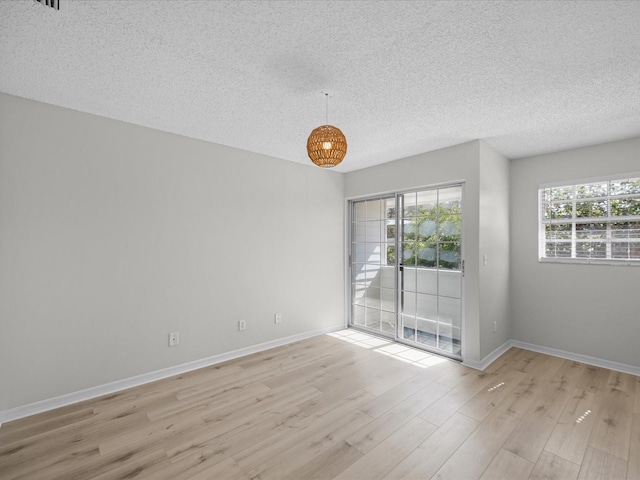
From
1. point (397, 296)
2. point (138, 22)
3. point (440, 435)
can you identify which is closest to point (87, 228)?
point (138, 22)

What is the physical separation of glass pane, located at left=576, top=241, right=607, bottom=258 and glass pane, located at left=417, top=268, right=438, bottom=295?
1698mm

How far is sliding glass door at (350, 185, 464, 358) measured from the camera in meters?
3.65

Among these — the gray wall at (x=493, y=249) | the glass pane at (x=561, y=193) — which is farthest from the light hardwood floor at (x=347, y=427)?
the glass pane at (x=561, y=193)

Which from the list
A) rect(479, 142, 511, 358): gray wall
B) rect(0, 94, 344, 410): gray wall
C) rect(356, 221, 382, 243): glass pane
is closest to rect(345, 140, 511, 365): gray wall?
rect(479, 142, 511, 358): gray wall

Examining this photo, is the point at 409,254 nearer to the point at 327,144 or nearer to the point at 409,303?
the point at 409,303

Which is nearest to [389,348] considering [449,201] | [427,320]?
[427,320]

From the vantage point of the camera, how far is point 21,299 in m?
2.40

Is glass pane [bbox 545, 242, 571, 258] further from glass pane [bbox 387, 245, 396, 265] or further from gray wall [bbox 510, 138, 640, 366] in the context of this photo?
glass pane [bbox 387, 245, 396, 265]

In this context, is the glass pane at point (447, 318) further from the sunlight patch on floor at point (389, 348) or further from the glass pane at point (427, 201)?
the glass pane at point (427, 201)

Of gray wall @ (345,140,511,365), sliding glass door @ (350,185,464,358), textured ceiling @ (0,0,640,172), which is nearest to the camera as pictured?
textured ceiling @ (0,0,640,172)

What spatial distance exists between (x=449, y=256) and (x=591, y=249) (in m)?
1.62

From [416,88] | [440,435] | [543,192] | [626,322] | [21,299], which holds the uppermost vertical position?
[416,88]

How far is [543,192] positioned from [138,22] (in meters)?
4.55

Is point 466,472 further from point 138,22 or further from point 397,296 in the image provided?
point 138,22
